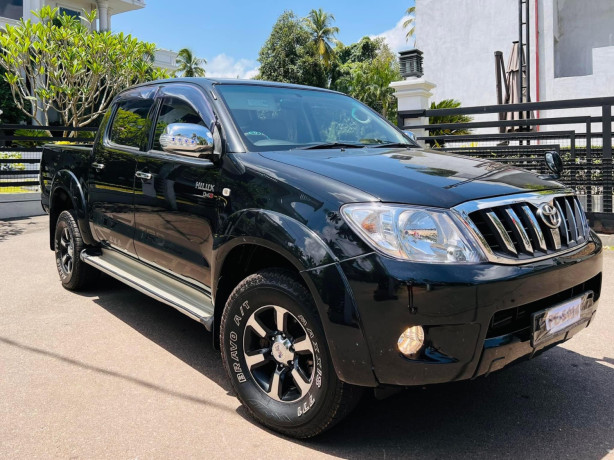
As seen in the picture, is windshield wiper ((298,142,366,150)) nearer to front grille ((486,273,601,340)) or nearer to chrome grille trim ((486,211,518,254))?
chrome grille trim ((486,211,518,254))

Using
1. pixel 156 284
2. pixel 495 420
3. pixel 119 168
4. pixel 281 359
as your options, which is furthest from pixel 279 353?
pixel 119 168

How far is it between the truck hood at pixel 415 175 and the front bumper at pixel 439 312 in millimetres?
336

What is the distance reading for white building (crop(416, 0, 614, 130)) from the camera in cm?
2000

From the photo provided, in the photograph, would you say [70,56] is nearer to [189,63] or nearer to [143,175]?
[143,175]

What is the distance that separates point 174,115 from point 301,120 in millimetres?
865

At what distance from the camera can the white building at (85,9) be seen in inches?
1046

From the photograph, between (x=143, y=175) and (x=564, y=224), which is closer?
(x=564, y=224)

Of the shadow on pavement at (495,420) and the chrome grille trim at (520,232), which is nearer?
the chrome grille trim at (520,232)

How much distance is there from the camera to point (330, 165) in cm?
288

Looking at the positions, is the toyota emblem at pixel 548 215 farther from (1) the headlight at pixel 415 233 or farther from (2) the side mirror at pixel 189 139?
(2) the side mirror at pixel 189 139

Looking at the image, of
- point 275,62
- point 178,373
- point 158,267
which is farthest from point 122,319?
point 275,62

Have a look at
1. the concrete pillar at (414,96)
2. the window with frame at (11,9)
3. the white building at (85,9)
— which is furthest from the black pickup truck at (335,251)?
the window with frame at (11,9)

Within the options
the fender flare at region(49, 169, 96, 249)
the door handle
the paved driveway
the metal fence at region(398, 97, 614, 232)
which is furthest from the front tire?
the metal fence at region(398, 97, 614, 232)

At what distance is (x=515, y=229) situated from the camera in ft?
8.29
